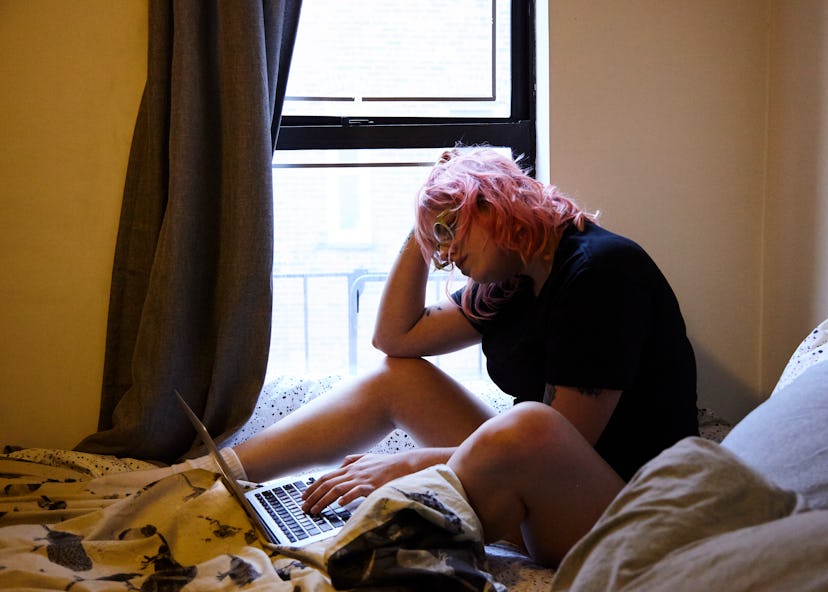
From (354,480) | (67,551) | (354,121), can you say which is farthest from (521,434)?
(354,121)

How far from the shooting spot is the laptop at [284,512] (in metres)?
1.35

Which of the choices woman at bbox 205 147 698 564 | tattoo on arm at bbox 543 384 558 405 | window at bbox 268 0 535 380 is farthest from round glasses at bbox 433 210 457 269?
window at bbox 268 0 535 380

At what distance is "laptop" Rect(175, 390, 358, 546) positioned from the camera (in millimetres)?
1352

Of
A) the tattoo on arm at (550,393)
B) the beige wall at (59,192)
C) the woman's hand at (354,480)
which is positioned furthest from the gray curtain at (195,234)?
the tattoo on arm at (550,393)

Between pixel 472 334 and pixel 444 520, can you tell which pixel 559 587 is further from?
pixel 472 334

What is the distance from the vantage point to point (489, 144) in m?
2.23

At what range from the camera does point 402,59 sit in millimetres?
2242

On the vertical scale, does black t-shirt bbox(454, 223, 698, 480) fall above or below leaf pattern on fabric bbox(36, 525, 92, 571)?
above

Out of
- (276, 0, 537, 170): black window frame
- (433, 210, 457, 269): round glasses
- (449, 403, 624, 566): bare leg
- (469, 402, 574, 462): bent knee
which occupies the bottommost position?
(449, 403, 624, 566): bare leg

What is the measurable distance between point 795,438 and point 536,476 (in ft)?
1.19

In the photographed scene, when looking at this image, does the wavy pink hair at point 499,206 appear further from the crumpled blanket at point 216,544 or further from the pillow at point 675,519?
the pillow at point 675,519

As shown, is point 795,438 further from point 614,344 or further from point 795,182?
point 795,182

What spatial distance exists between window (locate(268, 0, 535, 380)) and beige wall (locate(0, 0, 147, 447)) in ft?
1.39

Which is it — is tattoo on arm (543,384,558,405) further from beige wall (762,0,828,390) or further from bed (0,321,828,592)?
beige wall (762,0,828,390)
